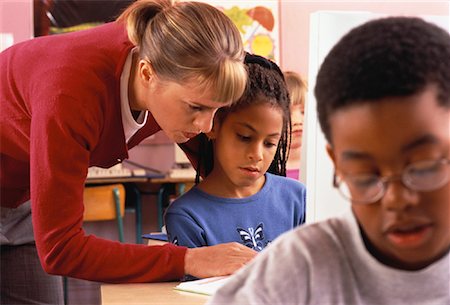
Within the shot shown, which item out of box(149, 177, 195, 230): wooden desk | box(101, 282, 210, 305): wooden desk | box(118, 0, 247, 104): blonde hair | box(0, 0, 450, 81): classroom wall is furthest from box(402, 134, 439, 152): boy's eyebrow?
box(0, 0, 450, 81): classroom wall

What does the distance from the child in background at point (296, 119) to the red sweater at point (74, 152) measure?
26cm

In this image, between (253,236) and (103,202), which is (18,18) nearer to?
(103,202)

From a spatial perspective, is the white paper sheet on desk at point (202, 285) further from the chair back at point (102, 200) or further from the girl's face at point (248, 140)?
the chair back at point (102, 200)

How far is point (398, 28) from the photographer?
429 millimetres

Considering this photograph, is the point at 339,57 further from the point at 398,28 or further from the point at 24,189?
the point at 24,189

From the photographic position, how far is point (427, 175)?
1.32 ft

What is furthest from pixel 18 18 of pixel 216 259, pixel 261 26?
pixel 216 259

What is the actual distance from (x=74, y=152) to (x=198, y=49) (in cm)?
20

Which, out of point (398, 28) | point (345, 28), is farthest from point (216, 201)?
point (398, 28)

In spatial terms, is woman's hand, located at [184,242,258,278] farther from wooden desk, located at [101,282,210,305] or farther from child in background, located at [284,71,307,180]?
child in background, located at [284,71,307,180]

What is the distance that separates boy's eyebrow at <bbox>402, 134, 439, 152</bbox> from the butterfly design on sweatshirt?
1.83 ft

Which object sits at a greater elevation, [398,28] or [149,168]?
[398,28]

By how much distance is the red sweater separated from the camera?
2.75 ft

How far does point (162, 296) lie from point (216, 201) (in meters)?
0.24
